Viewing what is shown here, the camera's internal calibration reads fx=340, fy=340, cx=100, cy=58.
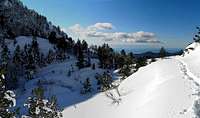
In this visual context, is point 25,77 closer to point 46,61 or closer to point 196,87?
point 46,61

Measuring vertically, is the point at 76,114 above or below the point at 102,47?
below

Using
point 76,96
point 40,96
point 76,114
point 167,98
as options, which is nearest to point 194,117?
point 167,98

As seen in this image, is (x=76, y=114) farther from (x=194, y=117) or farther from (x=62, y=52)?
(x=62, y=52)

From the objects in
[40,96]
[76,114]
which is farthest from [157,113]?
[76,114]

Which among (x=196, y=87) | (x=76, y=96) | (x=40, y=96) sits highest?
(x=196, y=87)

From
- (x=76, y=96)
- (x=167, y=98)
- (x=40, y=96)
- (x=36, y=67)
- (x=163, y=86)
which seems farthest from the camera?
(x=36, y=67)

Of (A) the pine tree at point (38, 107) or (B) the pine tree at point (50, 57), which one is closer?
(A) the pine tree at point (38, 107)

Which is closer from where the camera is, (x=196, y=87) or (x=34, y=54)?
(x=196, y=87)

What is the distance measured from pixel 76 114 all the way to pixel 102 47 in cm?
9214

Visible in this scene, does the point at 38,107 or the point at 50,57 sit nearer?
the point at 38,107

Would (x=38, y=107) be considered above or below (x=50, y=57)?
above

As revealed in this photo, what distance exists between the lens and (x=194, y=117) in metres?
20.3

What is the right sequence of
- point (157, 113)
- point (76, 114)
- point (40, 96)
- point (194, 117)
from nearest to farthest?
point (194, 117) → point (157, 113) → point (40, 96) → point (76, 114)

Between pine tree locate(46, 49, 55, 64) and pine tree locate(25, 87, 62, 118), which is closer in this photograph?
pine tree locate(25, 87, 62, 118)
